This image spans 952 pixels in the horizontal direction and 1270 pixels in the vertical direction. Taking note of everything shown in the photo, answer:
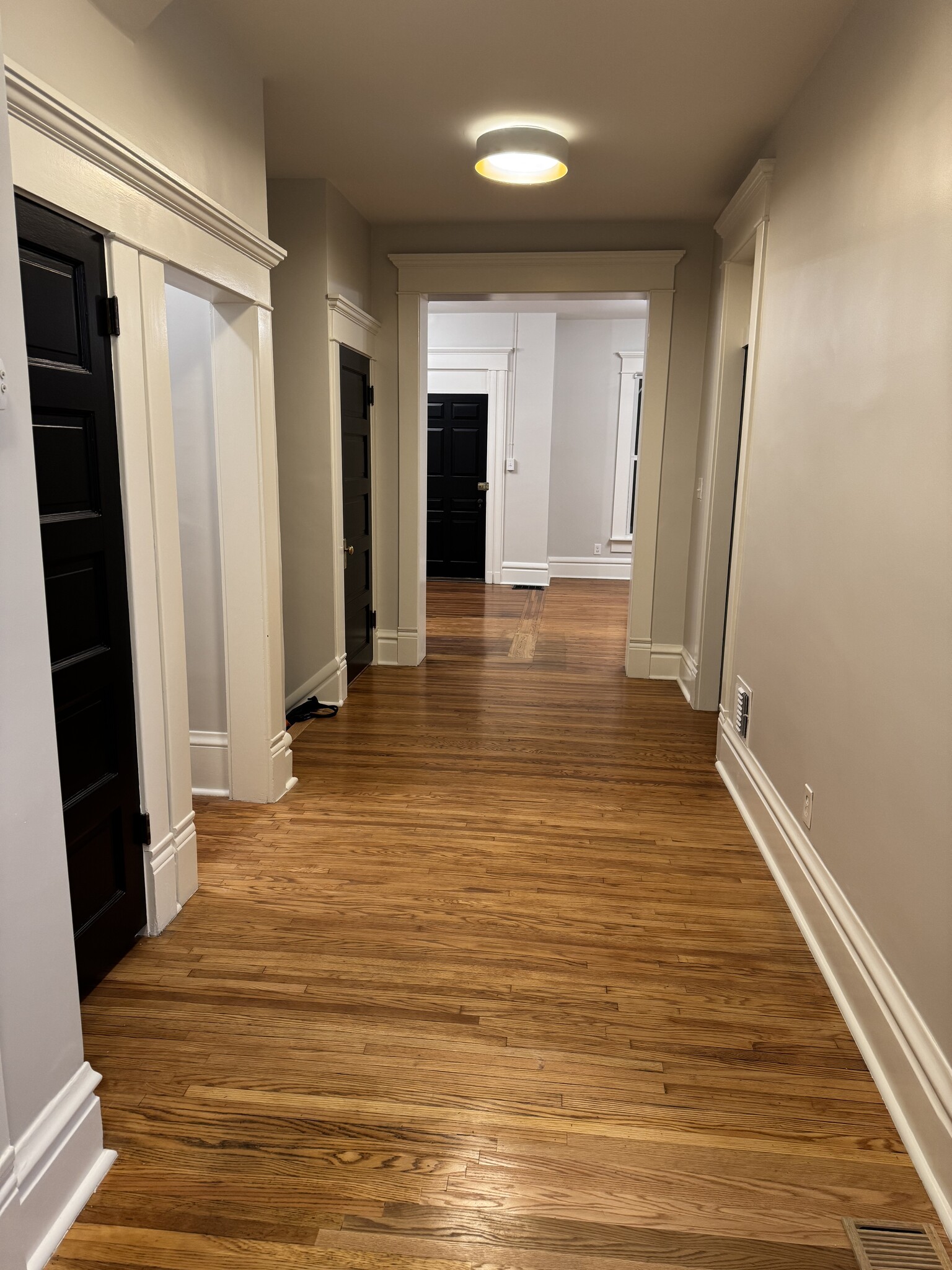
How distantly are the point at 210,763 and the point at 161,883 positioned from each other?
41.2 inches

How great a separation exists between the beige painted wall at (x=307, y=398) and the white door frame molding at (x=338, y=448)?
25mm

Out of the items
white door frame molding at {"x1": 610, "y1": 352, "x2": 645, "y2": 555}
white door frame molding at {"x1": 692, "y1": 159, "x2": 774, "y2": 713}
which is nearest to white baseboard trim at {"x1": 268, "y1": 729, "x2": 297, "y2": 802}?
white door frame molding at {"x1": 692, "y1": 159, "x2": 774, "y2": 713}

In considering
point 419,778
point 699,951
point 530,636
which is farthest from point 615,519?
point 699,951

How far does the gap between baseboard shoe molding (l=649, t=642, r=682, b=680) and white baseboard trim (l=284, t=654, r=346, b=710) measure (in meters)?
2.15

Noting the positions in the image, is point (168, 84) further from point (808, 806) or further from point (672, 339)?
point (672, 339)

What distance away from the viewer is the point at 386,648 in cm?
604

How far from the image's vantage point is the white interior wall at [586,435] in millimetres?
9609

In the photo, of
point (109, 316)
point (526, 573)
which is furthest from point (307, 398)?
point (526, 573)

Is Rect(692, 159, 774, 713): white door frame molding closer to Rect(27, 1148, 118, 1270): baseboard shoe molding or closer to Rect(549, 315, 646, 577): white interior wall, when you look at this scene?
Rect(27, 1148, 118, 1270): baseboard shoe molding

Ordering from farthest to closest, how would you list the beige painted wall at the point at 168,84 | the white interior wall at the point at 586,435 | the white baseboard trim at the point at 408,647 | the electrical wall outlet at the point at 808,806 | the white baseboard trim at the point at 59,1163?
the white interior wall at the point at 586,435 → the white baseboard trim at the point at 408,647 → the electrical wall outlet at the point at 808,806 → the beige painted wall at the point at 168,84 → the white baseboard trim at the point at 59,1163

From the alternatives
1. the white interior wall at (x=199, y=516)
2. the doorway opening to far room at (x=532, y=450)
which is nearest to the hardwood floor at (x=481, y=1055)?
the white interior wall at (x=199, y=516)

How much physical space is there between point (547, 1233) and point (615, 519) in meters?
8.83

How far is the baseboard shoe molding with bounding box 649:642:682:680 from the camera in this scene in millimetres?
5836

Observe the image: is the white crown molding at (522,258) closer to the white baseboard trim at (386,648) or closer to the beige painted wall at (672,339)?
the beige painted wall at (672,339)
